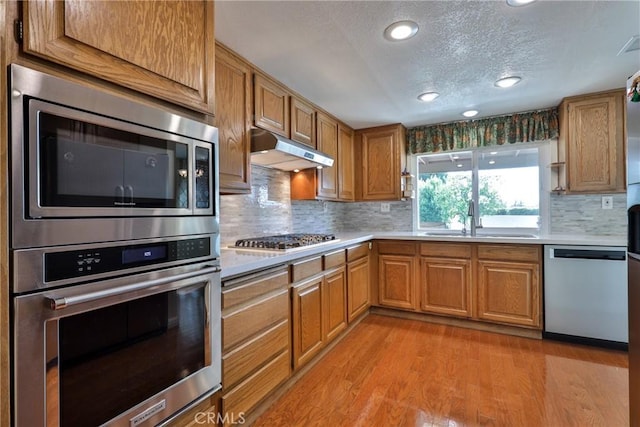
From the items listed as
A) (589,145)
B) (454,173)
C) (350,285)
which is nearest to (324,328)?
(350,285)

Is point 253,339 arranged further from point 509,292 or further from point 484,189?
point 484,189

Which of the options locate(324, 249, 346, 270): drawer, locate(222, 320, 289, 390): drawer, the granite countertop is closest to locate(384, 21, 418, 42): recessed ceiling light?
the granite countertop

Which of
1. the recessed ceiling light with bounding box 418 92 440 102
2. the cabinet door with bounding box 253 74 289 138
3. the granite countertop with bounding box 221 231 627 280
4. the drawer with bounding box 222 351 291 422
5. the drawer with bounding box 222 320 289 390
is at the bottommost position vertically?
the drawer with bounding box 222 351 291 422

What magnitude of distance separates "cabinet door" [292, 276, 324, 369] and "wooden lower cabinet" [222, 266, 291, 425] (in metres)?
0.08

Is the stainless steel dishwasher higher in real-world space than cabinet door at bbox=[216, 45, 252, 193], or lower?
lower

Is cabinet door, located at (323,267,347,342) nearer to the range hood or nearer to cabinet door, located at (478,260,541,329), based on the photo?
the range hood

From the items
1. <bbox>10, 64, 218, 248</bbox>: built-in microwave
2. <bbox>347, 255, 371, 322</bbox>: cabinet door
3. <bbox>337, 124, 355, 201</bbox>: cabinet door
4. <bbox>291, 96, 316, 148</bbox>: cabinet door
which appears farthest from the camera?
<bbox>337, 124, 355, 201</bbox>: cabinet door

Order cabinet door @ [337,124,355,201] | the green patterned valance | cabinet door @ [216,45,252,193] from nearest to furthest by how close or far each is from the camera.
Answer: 1. cabinet door @ [216,45,252,193]
2. the green patterned valance
3. cabinet door @ [337,124,355,201]

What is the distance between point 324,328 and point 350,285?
0.57 meters

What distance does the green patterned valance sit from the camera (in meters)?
3.08

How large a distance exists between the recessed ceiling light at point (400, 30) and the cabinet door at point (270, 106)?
2.91 ft

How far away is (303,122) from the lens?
8.84 ft

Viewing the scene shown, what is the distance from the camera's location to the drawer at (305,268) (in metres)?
1.99

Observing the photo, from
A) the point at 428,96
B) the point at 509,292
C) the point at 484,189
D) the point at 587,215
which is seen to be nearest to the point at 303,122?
the point at 428,96
